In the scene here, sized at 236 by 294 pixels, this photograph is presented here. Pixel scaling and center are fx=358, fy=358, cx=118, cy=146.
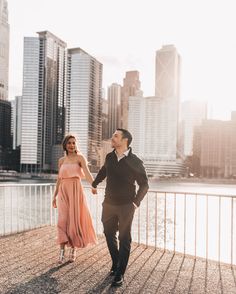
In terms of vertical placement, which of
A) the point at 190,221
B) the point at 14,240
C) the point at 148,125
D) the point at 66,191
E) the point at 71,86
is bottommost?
the point at 190,221

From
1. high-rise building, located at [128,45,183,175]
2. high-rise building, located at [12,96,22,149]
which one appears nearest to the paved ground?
high-rise building, located at [128,45,183,175]

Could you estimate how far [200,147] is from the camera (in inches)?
5792

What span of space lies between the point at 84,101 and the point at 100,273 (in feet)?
449

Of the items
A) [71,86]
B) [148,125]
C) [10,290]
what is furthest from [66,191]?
[148,125]

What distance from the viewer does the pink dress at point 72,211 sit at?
505cm

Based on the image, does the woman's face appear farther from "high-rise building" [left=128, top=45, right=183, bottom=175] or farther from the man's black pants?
"high-rise building" [left=128, top=45, right=183, bottom=175]

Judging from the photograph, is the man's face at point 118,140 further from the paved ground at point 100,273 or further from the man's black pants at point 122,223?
the paved ground at point 100,273

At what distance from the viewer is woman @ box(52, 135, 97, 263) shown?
504 centimetres

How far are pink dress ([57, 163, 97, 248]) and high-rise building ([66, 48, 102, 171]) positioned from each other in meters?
126

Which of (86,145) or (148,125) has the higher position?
(148,125)

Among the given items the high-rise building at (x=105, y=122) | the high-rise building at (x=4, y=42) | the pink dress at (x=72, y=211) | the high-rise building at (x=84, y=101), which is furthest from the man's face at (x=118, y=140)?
the high-rise building at (x=4, y=42)

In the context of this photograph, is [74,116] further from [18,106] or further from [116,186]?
[116,186]

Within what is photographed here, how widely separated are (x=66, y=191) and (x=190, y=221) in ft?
92.8

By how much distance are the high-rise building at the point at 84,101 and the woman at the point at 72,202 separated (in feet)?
415
